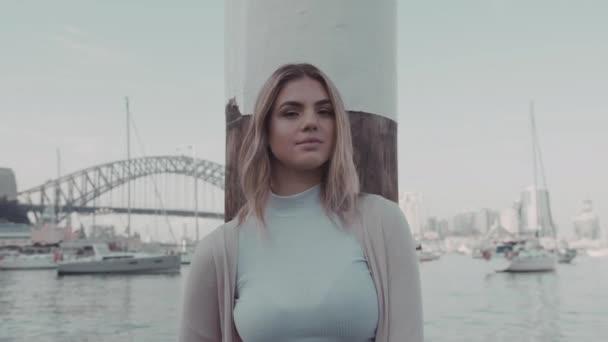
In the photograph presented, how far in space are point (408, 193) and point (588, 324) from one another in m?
114

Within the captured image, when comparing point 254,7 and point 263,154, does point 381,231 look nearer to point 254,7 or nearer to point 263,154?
point 263,154

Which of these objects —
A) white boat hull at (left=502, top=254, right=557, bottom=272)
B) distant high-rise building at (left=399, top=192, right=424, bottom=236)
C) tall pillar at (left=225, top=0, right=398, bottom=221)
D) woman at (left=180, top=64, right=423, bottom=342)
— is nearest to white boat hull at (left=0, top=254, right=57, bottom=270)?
white boat hull at (left=502, top=254, right=557, bottom=272)

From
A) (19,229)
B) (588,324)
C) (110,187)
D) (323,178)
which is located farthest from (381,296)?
(19,229)

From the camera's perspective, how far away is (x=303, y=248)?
1.08 m

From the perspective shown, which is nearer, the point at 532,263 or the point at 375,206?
the point at 375,206

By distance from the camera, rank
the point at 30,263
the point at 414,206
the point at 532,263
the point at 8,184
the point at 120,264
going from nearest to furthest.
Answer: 1. the point at 120,264
2. the point at 532,263
3. the point at 30,263
4. the point at 8,184
5. the point at 414,206

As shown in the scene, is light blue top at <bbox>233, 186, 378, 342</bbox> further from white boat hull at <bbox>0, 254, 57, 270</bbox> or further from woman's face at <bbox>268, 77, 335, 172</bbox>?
white boat hull at <bbox>0, 254, 57, 270</bbox>

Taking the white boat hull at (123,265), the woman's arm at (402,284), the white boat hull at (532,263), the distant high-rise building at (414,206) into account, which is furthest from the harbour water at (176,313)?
the distant high-rise building at (414,206)

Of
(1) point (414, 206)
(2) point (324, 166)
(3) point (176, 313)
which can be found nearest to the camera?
(2) point (324, 166)

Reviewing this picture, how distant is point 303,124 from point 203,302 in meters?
0.38

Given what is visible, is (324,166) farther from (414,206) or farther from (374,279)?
(414,206)

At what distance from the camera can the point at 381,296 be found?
1.04 m

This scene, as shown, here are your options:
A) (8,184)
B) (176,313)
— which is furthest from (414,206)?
(176,313)

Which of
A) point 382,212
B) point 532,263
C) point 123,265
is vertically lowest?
point 532,263
